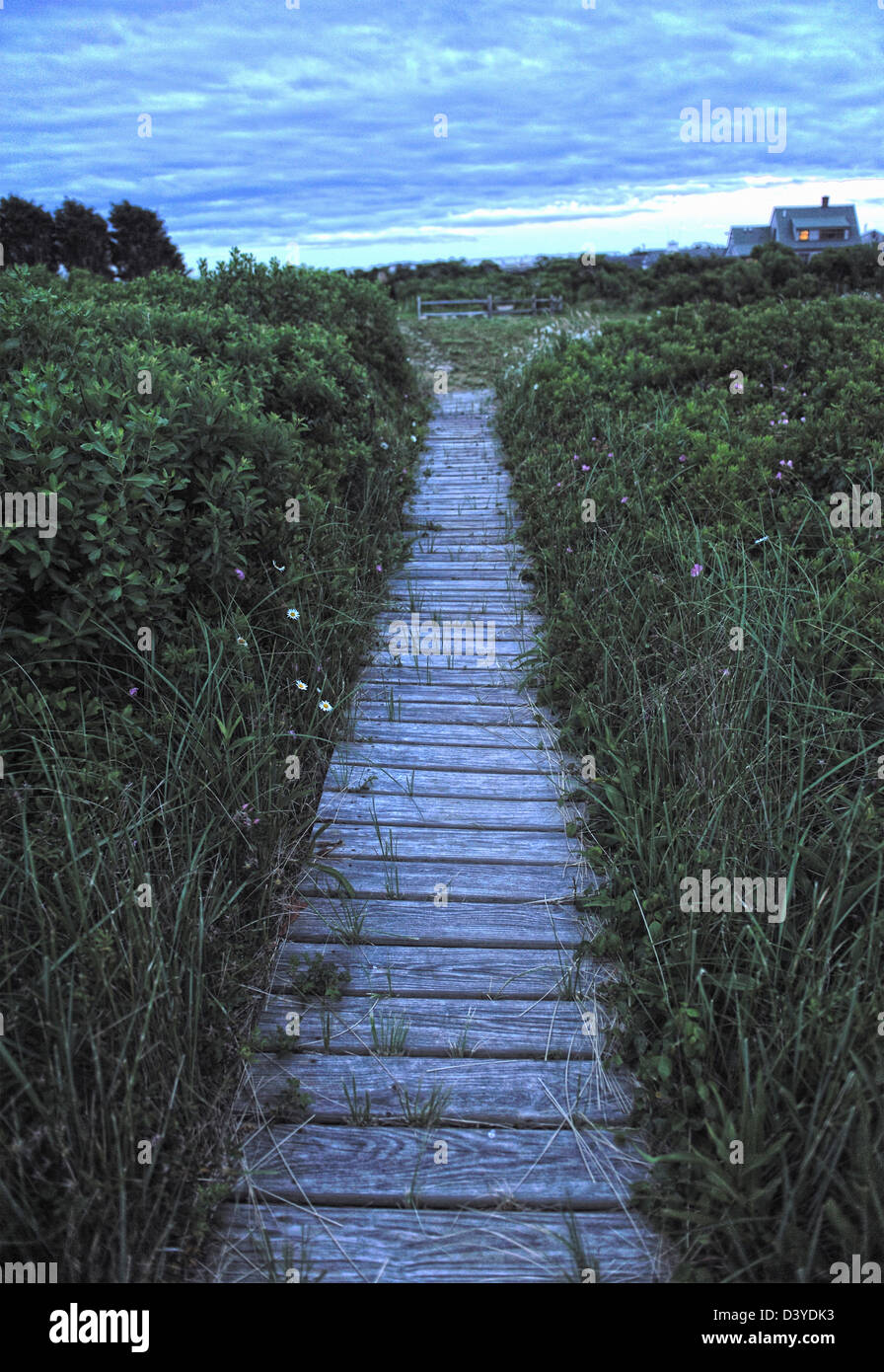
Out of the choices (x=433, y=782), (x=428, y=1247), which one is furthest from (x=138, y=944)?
(x=433, y=782)

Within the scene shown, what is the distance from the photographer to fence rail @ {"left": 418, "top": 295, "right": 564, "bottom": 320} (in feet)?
79.8

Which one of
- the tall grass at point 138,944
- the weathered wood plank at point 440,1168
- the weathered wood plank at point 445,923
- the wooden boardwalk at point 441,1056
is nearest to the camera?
the tall grass at point 138,944

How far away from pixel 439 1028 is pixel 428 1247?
27.3 inches

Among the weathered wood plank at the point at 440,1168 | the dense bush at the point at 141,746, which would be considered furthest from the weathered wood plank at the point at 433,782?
the weathered wood plank at the point at 440,1168

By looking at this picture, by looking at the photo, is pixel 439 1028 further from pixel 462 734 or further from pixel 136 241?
pixel 136 241

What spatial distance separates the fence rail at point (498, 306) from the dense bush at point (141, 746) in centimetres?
2025

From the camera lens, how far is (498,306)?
25.0 metres

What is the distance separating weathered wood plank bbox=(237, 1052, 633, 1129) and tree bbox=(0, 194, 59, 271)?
20.9 m

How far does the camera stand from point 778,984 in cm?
250

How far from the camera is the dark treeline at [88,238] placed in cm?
2025

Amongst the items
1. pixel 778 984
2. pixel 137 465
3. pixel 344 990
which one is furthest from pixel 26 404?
pixel 778 984
